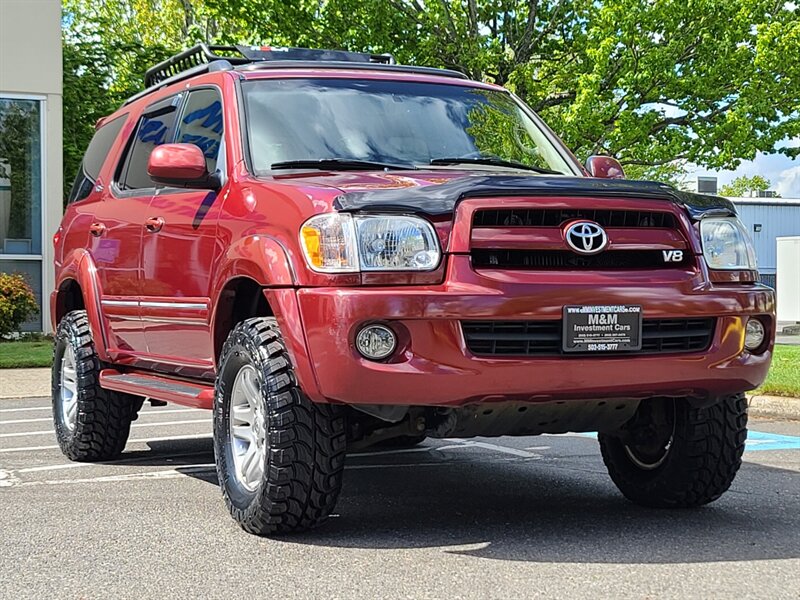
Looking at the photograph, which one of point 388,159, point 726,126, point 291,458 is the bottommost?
→ point 291,458

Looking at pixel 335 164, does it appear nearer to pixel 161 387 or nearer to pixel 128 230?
pixel 161 387

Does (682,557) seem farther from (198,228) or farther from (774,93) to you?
(774,93)

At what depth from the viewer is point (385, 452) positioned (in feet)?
26.7

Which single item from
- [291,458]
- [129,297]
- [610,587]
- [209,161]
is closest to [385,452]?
[129,297]

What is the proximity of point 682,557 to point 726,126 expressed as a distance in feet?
62.8

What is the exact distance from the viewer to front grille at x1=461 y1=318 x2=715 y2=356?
4754 millimetres

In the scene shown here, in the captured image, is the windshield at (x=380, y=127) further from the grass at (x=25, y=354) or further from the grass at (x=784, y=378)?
the grass at (x=25, y=354)

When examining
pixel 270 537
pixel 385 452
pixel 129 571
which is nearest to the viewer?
pixel 129 571

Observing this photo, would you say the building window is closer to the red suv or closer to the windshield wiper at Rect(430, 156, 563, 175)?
the red suv

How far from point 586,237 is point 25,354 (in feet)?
42.0

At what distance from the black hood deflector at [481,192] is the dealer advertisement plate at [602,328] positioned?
1.54 ft

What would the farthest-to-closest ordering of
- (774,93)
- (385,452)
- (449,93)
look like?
(774,93) → (385,452) → (449,93)

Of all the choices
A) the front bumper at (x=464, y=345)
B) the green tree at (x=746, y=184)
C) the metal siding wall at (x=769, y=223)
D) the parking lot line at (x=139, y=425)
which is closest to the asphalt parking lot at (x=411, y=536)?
the front bumper at (x=464, y=345)

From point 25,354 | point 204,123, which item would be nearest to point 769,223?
point 25,354
